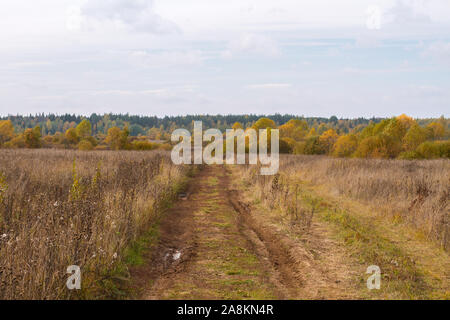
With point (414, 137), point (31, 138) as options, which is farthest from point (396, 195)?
point (31, 138)

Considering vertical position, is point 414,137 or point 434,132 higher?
point 434,132

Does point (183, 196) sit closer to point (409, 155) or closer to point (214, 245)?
point (214, 245)

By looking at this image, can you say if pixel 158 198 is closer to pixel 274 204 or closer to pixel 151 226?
pixel 151 226

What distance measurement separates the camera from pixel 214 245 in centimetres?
814

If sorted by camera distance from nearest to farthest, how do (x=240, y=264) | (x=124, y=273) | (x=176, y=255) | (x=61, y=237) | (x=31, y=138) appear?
(x=61, y=237), (x=124, y=273), (x=240, y=264), (x=176, y=255), (x=31, y=138)

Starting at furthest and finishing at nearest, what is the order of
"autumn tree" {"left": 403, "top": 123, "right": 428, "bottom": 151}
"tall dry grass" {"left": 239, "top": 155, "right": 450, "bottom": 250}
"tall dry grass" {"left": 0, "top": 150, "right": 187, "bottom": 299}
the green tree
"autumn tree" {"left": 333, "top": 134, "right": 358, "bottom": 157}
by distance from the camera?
the green tree → "autumn tree" {"left": 333, "top": 134, "right": 358, "bottom": 157} → "autumn tree" {"left": 403, "top": 123, "right": 428, "bottom": 151} → "tall dry grass" {"left": 239, "top": 155, "right": 450, "bottom": 250} → "tall dry grass" {"left": 0, "top": 150, "right": 187, "bottom": 299}

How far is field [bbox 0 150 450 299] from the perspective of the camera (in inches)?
211

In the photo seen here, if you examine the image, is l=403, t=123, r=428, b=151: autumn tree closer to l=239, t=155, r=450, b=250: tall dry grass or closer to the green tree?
l=239, t=155, r=450, b=250: tall dry grass

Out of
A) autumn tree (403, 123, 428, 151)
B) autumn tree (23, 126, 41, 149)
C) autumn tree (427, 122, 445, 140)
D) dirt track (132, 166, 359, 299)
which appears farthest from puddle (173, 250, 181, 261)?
autumn tree (23, 126, 41, 149)

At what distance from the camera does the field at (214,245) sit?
5359 mm

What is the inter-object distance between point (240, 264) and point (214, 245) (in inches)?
52.4

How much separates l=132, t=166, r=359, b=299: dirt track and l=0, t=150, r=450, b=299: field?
22 mm

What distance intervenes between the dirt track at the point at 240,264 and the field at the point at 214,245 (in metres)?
0.02

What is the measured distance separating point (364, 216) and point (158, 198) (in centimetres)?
639
